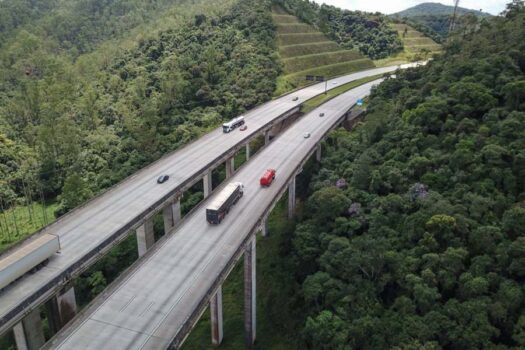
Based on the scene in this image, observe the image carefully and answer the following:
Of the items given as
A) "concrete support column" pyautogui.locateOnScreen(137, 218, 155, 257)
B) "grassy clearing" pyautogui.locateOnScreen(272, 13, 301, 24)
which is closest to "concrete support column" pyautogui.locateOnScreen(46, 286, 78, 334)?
"concrete support column" pyautogui.locateOnScreen(137, 218, 155, 257)

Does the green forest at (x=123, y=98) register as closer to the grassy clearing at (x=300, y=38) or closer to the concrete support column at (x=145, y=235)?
the grassy clearing at (x=300, y=38)

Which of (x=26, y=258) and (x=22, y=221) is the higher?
(x=26, y=258)

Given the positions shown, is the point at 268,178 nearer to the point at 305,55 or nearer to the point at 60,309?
the point at 60,309

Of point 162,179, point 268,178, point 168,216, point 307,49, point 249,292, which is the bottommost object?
point 249,292

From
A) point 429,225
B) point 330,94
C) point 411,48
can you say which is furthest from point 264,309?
point 411,48

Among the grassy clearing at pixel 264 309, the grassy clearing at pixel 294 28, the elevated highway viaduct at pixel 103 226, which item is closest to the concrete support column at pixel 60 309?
the elevated highway viaduct at pixel 103 226

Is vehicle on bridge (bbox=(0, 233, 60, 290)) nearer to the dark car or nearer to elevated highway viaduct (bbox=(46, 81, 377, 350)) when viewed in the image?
elevated highway viaduct (bbox=(46, 81, 377, 350))
